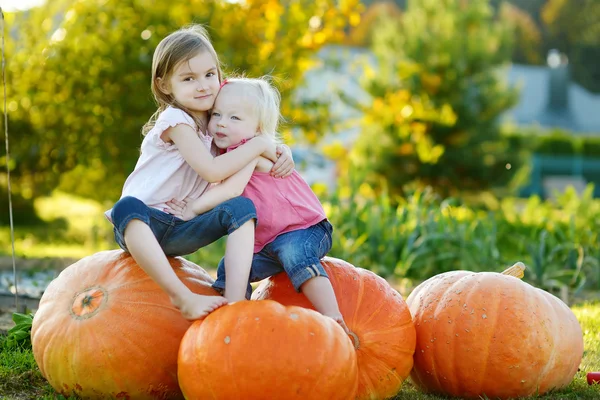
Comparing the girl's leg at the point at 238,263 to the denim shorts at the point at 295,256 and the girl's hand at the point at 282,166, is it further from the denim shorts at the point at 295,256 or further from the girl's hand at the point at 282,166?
the girl's hand at the point at 282,166

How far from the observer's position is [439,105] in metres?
10.8

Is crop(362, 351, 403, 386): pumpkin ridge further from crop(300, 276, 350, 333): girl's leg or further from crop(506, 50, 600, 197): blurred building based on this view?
crop(506, 50, 600, 197): blurred building

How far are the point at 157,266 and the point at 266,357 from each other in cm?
58

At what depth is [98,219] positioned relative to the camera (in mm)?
9938

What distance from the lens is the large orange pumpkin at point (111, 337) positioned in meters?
2.76

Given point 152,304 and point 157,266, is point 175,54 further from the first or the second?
point 152,304

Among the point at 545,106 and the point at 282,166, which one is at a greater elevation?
the point at 282,166

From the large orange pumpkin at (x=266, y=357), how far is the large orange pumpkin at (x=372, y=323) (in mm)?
281

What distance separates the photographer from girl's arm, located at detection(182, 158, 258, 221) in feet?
9.73

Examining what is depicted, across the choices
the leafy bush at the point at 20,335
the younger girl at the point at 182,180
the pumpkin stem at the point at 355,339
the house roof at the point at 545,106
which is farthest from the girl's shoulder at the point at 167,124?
the house roof at the point at 545,106

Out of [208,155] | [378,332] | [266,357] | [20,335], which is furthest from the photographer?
[20,335]

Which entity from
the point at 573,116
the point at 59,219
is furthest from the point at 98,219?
the point at 573,116

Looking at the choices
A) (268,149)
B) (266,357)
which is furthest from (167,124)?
(266,357)

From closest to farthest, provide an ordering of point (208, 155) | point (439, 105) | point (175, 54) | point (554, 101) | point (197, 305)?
point (197, 305)
point (208, 155)
point (175, 54)
point (439, 105)
point (554, 101)
